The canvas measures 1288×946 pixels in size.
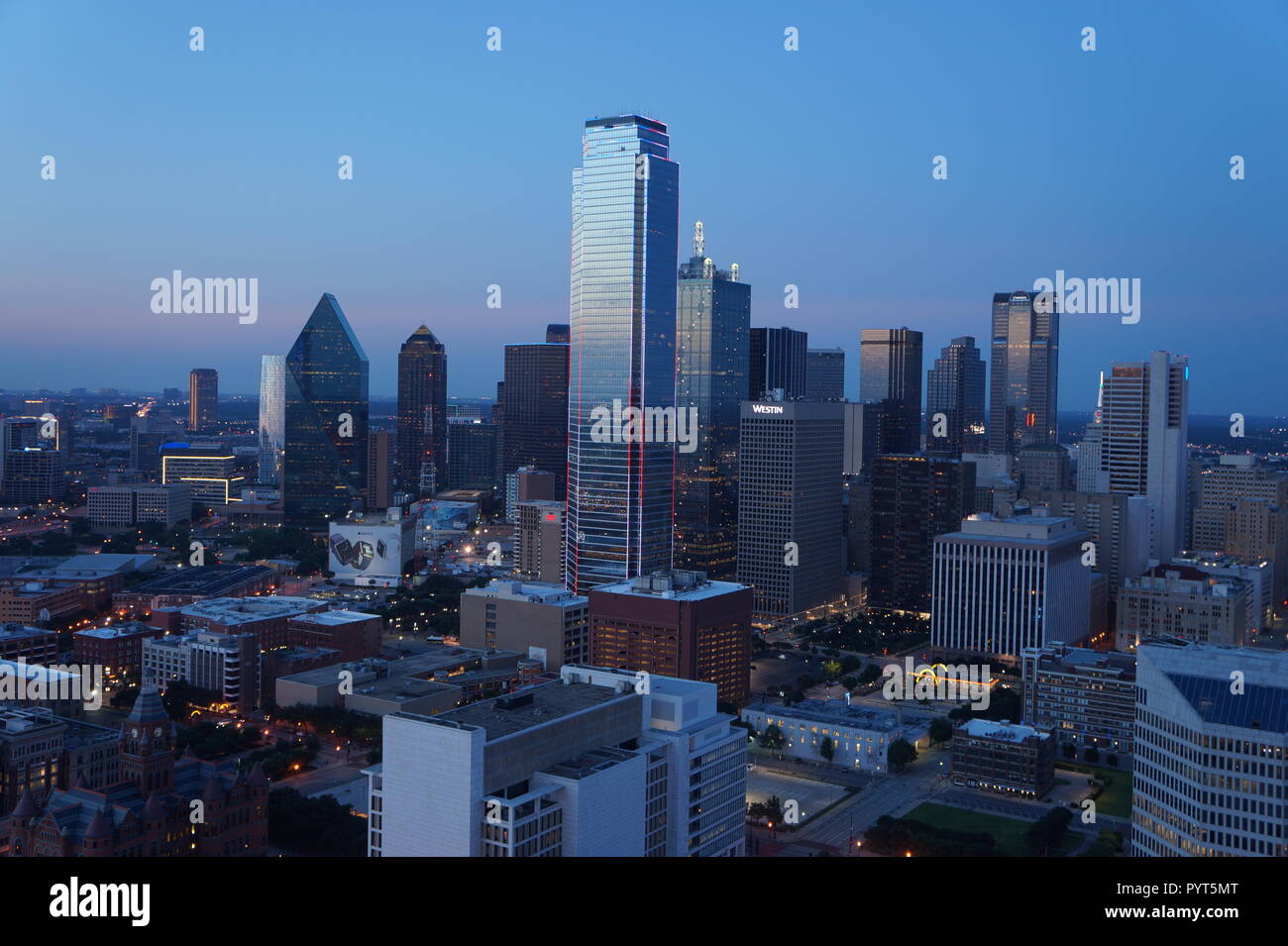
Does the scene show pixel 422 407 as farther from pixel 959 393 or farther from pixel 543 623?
pixel 543 623

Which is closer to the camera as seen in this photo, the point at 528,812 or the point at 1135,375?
the point at 528,812

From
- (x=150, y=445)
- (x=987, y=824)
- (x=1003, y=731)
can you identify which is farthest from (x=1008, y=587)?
(x=150, y=445)

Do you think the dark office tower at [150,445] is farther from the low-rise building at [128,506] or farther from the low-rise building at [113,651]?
the low-rise building at [113,651]

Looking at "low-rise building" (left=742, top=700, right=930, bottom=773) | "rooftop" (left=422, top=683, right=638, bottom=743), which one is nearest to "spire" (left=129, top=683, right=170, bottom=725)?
"rooftop" (left=422, top=683, right=638, bottom=743)

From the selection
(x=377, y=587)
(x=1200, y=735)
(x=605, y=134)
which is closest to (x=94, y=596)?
(x=377, y=587)

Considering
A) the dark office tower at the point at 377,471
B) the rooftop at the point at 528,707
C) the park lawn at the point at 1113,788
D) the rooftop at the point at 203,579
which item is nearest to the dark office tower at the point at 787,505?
the park lawn at the point at 1113,788
